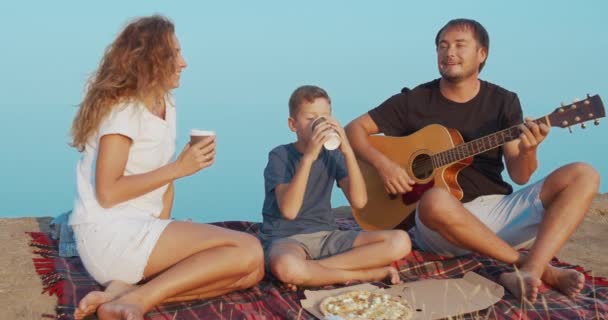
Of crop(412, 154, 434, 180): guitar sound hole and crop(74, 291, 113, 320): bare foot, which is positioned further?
crop(412, 154, 434, 180): guitar sound hole

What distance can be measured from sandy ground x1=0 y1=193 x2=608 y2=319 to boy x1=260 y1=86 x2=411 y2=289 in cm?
133

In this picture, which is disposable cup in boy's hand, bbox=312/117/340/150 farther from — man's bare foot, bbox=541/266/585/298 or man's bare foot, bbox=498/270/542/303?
man's bare foot, bbox=541/266/585/298

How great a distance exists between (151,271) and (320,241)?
105 centimetres

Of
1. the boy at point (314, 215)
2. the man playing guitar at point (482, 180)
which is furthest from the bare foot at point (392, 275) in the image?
the man playing guitar at point (482, 180)

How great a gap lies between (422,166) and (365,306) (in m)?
1.66

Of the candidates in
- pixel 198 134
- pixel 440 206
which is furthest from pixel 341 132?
pixel 198 134

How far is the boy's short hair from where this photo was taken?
456 cm

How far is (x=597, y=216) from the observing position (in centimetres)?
723

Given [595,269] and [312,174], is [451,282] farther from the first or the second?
[595,269]

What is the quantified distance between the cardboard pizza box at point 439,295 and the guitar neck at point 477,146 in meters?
0.83

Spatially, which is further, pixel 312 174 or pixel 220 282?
pixel 312 174

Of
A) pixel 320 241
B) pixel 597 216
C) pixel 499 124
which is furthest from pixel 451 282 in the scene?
pixel 597 216

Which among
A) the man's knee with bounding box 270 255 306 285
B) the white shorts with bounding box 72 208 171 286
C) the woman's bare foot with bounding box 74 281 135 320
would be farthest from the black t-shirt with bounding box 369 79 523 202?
the woman's bare foot with bounding box 74 281 135 320

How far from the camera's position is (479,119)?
16.9 ft
